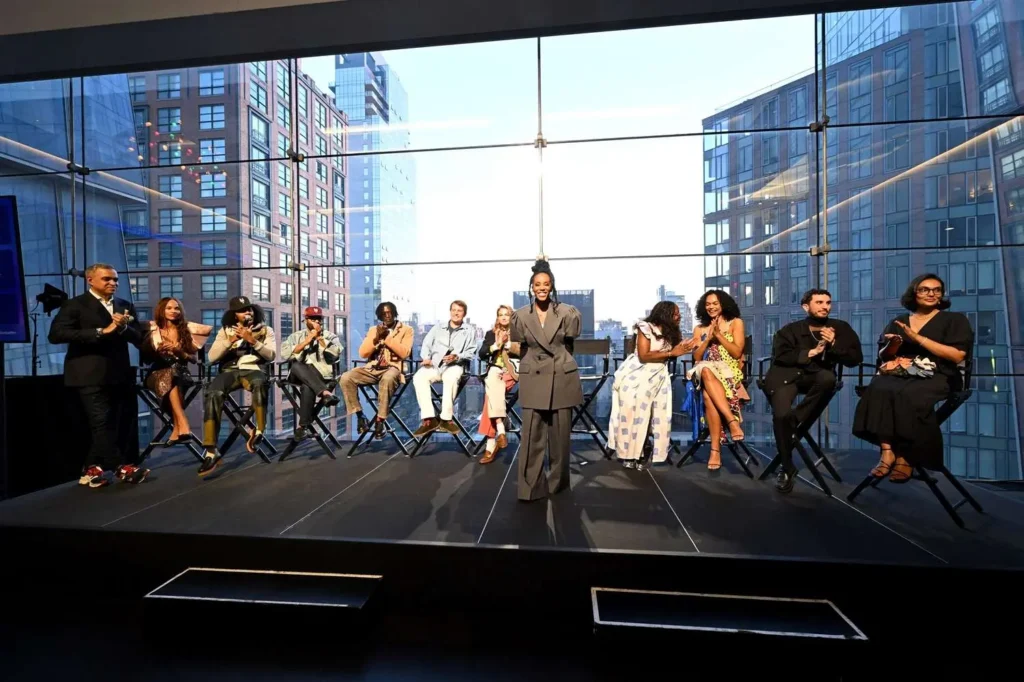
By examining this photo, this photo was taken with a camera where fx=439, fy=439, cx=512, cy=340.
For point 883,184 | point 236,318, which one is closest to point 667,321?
point 236,318

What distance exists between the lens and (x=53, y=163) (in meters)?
7.51

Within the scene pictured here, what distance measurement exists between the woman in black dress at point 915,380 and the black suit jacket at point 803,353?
0.51ft

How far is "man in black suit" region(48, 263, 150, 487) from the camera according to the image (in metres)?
2.78

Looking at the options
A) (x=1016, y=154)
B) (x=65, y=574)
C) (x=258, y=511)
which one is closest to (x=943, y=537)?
(x=258, y=511)

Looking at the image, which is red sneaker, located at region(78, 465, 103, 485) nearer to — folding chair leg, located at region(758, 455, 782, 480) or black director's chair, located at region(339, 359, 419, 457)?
black director's chair, located at region(339, 359, 419, 457)

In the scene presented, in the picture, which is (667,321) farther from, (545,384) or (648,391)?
(545,384)

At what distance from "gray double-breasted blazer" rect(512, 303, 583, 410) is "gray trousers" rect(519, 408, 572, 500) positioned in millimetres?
91

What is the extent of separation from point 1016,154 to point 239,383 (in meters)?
9.09

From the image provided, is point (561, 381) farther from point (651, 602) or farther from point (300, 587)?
point (300, 587)

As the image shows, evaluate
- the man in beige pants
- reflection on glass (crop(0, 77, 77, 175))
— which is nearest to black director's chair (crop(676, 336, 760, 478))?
the man in beige pants

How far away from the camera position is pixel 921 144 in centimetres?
976

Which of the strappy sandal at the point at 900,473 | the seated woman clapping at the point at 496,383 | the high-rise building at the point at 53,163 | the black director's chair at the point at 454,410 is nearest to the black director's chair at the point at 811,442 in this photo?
the strappy sandal at the point at 900,473

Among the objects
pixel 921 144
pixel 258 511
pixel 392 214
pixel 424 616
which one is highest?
pixel 921 144

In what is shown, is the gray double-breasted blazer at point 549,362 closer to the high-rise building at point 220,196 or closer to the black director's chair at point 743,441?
the black director's chair at point 743,441
